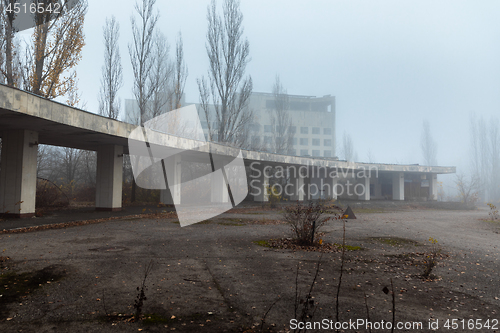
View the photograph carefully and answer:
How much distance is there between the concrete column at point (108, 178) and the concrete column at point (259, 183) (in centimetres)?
1465

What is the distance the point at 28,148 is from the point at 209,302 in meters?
12.8

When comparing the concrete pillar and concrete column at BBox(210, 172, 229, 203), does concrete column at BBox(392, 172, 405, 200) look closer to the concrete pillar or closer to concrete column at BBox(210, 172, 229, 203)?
the concrete pillar

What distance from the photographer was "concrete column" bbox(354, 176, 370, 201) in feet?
119

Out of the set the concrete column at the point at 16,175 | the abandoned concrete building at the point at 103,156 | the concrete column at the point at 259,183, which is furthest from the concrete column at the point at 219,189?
the concrete column at the point at 16,175

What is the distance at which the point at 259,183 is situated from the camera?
30594mm

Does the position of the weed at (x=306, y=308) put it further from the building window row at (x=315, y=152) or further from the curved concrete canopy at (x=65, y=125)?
the building window row at (x=315, y=152)

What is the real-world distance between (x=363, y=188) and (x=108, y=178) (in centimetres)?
2982

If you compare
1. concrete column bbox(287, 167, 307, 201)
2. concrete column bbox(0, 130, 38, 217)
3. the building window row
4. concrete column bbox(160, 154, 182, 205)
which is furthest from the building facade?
concrete column bbox(0, 130, 38, 217)

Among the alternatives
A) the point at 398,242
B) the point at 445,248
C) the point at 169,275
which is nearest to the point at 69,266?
the point at 169,275

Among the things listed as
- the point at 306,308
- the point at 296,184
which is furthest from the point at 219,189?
the point at 306,308

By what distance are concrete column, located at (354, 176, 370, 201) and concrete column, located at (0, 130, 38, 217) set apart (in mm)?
32704

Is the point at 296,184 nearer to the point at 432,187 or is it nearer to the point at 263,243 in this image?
the point at 432,187

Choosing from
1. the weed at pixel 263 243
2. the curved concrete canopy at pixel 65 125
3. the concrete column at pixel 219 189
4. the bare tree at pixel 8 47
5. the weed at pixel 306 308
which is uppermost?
the bare tree at pixel 8 47

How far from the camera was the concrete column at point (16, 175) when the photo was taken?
12.8 metres
